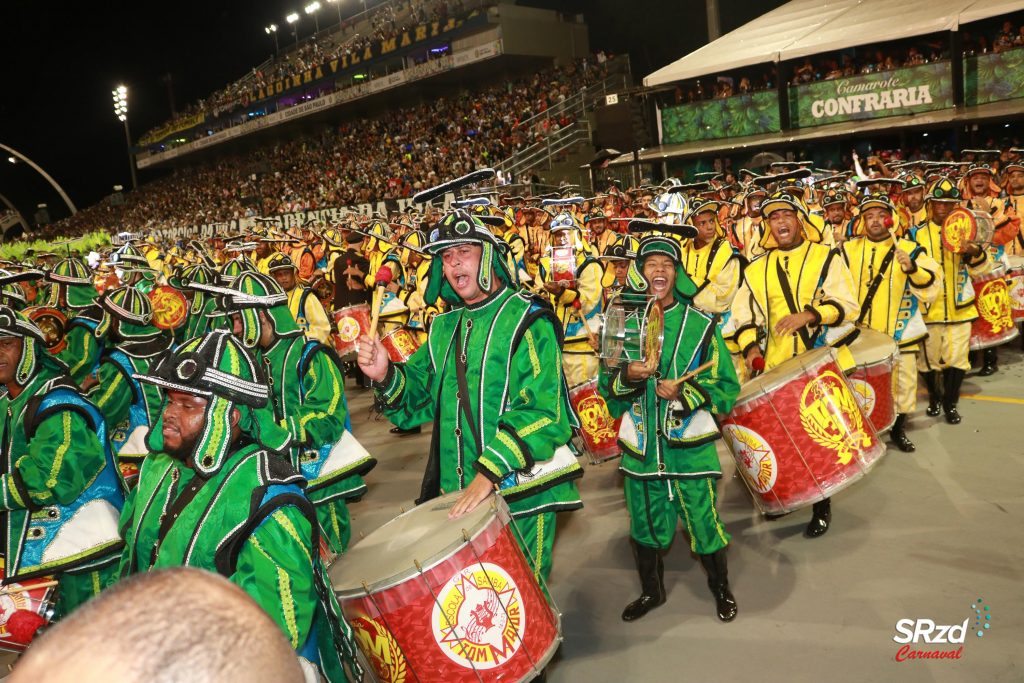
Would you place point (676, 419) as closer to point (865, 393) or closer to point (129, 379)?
point (865, 393)

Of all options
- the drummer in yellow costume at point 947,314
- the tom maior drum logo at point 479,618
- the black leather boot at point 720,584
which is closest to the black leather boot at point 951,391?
the drummer in yellow costume at point 947,314

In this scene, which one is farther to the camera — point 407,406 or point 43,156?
point 43,156

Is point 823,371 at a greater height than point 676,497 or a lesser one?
greater

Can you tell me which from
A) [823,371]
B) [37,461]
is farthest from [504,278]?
[37,461]

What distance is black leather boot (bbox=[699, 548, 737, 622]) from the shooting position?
165 inches

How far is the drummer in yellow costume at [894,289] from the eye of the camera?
630cm

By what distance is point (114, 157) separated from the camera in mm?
62594

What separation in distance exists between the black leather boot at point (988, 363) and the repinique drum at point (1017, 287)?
0.41m

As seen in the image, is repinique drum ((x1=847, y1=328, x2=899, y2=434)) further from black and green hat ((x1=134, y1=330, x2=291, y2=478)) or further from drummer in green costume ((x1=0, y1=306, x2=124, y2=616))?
drummer in green costume ((x1=0, y1=306, x2=124, y2=616))

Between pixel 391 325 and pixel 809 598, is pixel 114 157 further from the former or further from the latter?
pixel 809 598

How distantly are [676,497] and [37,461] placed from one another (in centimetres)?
296

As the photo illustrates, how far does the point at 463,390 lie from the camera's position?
133 inches

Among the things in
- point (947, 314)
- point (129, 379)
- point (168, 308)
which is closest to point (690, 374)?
point (129, 379)

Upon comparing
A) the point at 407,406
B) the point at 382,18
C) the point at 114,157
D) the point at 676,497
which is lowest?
the point at 676,497
